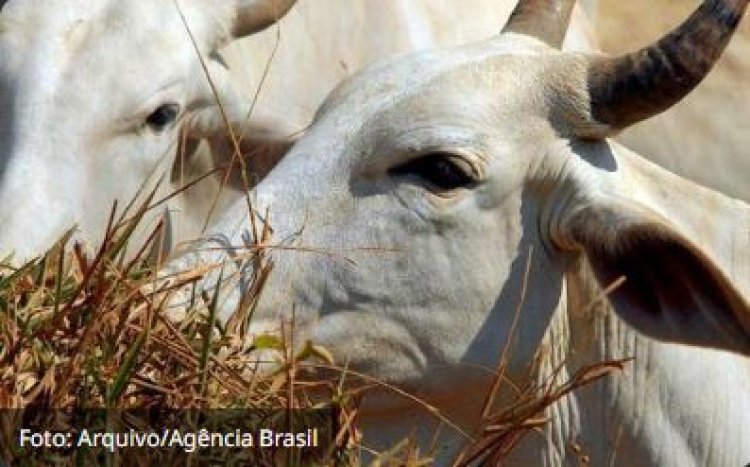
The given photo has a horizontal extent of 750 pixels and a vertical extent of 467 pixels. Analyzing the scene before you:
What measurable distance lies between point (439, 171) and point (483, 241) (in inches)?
7.4

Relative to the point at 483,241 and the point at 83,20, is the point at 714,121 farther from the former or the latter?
the point at 483,241

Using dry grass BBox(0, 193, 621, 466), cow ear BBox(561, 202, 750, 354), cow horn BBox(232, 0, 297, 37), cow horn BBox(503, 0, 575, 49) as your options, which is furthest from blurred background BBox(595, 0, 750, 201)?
dry grass BBox(0, 193, 621, 466)

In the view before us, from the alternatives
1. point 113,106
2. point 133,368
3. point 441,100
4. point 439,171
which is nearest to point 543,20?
point 441,100

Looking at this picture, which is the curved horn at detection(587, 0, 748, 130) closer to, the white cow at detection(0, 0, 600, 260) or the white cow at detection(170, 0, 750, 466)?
the white cow at detection(170, 0, 750, 466)

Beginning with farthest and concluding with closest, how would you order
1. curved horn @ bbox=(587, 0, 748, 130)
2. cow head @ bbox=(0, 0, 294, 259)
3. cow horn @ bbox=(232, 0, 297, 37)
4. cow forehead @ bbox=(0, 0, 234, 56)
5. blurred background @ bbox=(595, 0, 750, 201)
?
blurred background @ bbox=(595, 0, 750, 201), cow horn @ bbox=(232, 0, 297, 37), cow forehead @ bbox=(0, 0, 234, 56), cow head @ bbox=(0, 0, 294, 259), curved horn @ bbox=(587, 0, 748, 130)

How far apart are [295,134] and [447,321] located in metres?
1.67

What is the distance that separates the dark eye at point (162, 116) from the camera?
7094 mm

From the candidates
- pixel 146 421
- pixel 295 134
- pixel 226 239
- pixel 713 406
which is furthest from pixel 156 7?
pixel 146 421

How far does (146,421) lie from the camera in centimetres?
457

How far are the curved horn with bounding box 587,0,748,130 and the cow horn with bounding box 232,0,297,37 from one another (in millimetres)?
1954

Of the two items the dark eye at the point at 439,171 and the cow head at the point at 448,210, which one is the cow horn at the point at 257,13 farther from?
the dark eye at the point at 439,171

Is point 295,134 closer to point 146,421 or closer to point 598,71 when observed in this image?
point 598,71

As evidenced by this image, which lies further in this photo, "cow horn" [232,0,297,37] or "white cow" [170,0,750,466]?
"cow horn" [232,0,297,37]

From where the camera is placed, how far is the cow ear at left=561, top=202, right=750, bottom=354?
5.18 m
